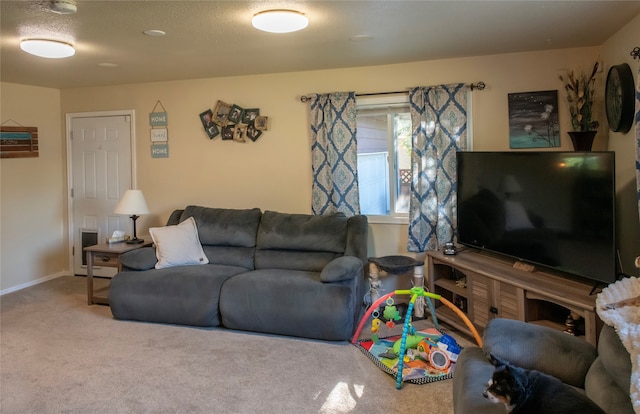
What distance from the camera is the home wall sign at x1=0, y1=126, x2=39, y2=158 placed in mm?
4754

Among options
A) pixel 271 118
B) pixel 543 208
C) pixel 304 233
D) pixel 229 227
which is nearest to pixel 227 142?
pixel 271 118

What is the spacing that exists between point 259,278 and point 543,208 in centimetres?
216

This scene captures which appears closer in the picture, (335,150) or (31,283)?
(335,150)

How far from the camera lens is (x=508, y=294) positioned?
2986mm

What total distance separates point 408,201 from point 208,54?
2.26 metres

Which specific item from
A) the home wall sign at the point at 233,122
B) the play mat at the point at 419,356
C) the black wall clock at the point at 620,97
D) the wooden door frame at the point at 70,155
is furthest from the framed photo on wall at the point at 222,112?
the black wall clock at the point at 620,97

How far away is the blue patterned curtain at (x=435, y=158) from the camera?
4.00 m

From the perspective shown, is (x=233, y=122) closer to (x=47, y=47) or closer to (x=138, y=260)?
(x=138, y=260)

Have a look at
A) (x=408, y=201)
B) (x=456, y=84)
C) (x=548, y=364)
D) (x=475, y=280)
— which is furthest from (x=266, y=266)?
(x=548, y=364)

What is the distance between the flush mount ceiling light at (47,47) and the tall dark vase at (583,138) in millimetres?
3842

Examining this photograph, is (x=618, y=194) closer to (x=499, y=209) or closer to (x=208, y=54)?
(x=499, y=209)

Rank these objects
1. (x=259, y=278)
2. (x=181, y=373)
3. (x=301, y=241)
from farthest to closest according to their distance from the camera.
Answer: (x=301, y=241) → (x=259, y=278) → (x=181, y=373)

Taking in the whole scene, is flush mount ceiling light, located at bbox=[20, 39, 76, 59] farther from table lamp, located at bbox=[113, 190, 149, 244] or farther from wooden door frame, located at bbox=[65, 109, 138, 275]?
wooden door frame, located at bbox=[65, 109, 138, 275]

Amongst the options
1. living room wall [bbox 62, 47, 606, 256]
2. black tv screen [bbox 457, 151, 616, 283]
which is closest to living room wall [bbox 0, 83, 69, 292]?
living room wall [bbox 62, 47, 606, 256]
